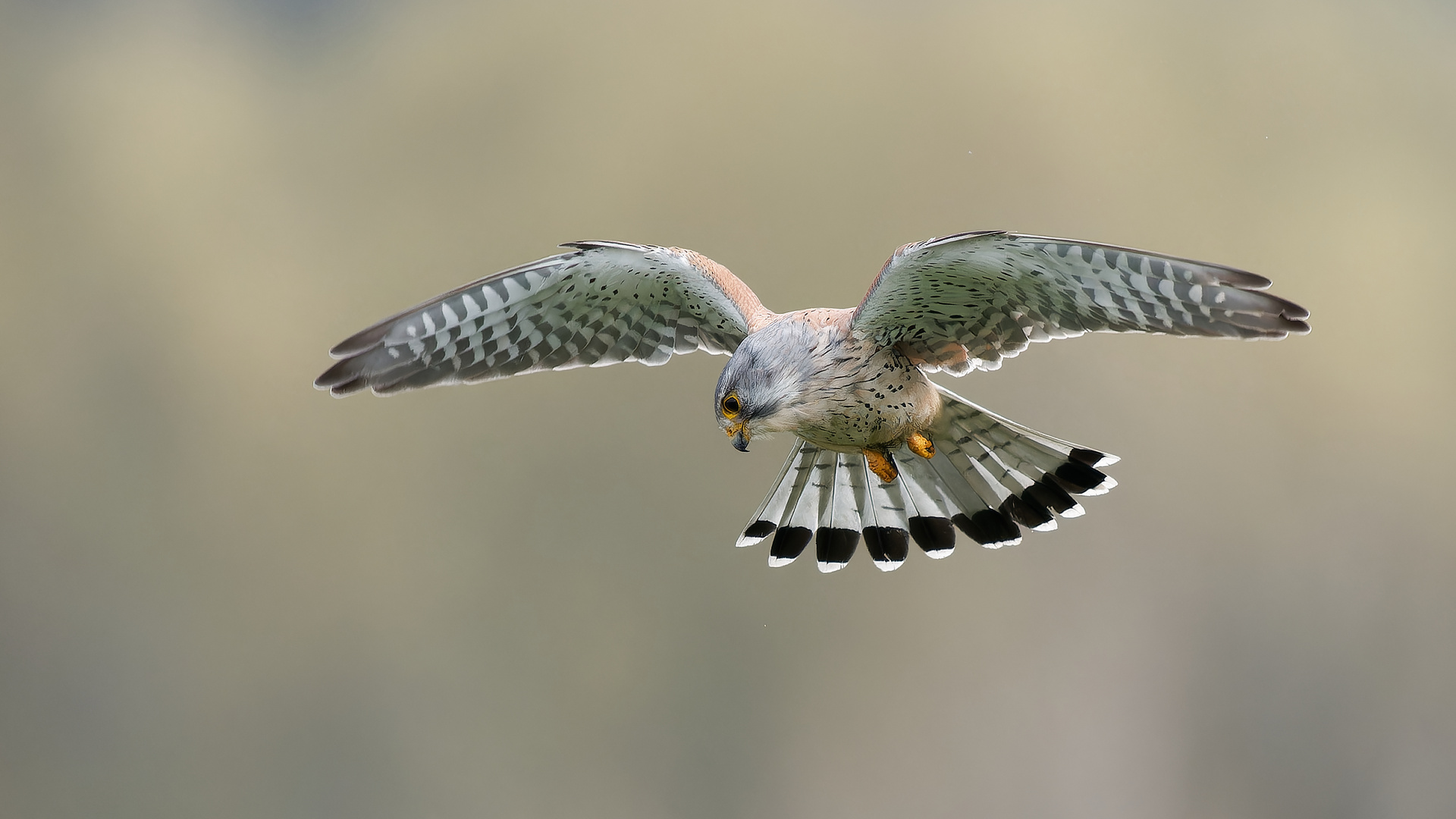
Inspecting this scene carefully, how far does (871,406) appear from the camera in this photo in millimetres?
2473

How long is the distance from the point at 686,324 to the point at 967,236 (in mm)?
1050

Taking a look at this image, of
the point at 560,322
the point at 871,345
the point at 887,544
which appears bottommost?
the point at 887,544

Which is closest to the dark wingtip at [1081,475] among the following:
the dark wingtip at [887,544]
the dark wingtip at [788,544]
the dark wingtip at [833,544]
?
the dark wingtip at [887,544]

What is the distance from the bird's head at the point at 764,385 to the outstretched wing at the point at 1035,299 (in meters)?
0.18

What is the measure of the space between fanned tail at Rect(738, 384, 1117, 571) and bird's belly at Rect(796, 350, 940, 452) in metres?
0.19

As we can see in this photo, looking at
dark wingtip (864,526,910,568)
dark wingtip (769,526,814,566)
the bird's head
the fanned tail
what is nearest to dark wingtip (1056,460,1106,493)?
the fanned tail

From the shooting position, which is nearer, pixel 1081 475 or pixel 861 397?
pixel 861 397

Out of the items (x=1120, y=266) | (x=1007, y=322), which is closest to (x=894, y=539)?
(x=1007, y=322)

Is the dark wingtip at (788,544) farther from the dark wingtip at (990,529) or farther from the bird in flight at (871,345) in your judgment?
the dark wingtip at (990,529)

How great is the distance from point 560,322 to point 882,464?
2.97ft

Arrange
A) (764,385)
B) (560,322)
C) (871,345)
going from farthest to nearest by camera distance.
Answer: (560,322)
(871,345)
(764,385)

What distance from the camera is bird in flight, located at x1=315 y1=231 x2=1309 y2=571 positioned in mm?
2156

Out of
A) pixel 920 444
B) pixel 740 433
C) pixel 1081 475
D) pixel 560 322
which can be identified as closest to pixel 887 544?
pixel 920 444

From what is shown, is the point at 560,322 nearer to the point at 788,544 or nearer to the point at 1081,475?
the point at 788,544
